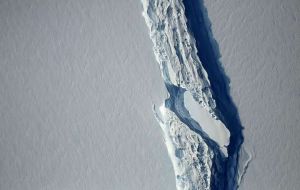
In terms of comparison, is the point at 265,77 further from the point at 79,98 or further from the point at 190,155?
the point at 79,98

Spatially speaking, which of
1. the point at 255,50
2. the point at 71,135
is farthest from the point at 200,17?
the point at 71,135

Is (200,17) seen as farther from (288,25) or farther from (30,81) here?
(30,81)

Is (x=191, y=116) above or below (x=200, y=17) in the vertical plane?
below
